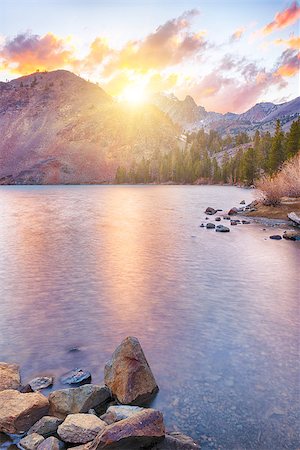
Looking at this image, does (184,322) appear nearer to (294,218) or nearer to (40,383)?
(40,383)

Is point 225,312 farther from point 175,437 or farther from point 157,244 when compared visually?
point 157,244

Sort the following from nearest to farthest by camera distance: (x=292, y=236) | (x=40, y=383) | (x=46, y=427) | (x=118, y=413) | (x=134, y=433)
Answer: (x=134, y=433) → (x=46, y=427) → (x=118, y=413) → (x=40, y=383) → (x=292, y=236)

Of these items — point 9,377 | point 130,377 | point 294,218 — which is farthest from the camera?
point 294,218

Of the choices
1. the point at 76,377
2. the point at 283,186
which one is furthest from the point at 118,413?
the point at 283,186

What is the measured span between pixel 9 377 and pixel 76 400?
6.28 ft

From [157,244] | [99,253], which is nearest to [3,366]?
[99,253]

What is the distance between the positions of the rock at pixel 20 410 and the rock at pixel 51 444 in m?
0.81

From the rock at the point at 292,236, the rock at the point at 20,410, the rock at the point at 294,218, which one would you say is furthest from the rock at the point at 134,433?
the rock at the point at 294,218

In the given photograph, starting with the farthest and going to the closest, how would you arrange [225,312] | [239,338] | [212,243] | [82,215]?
1. [82,215]
2. [212,243]
3. [225,312]
4. [239,338]

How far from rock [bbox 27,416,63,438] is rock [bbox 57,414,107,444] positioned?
304 millimetres

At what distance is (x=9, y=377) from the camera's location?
26.8 ft

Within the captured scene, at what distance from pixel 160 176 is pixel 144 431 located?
17030 cm

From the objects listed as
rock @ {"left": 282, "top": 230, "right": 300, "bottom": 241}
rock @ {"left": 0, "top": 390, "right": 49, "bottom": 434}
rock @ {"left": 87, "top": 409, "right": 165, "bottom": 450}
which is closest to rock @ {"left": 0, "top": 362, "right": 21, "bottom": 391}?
rock @ {"left": 0, "top": 390, "right": 49, "bottom": 434}

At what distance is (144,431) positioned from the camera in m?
6.06
